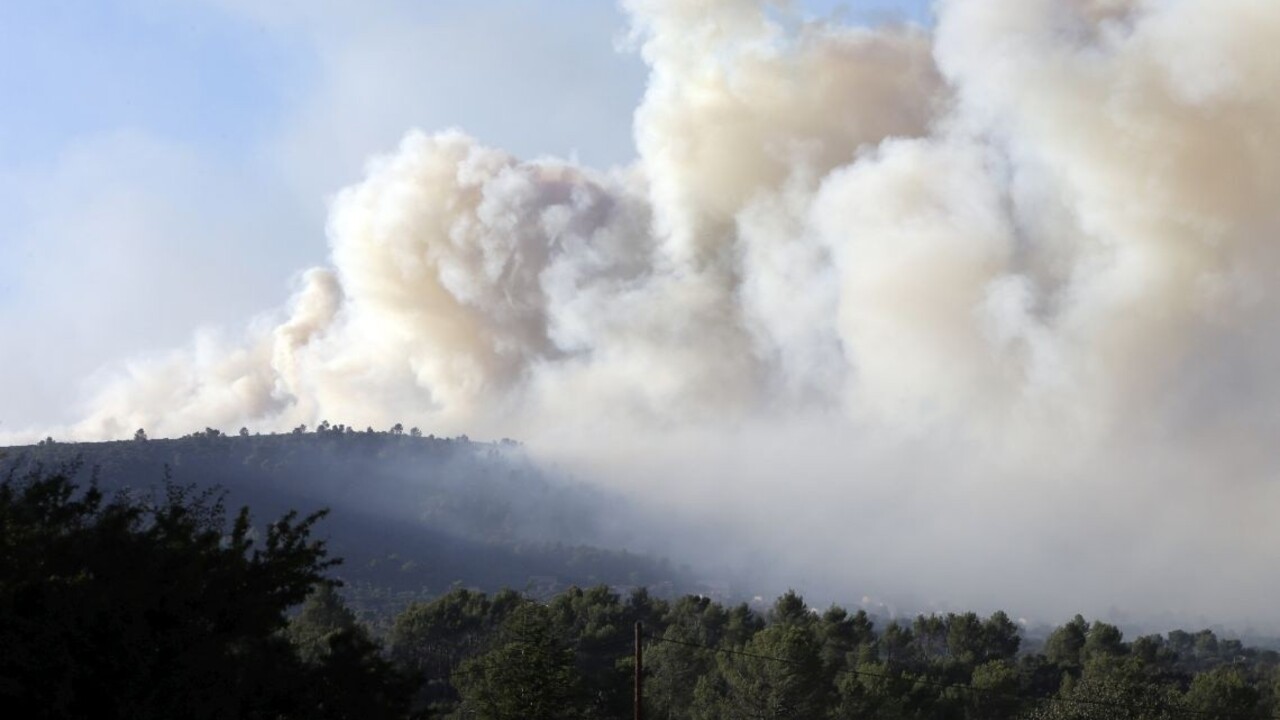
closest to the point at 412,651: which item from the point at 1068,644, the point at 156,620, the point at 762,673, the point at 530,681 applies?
the point at 762,673

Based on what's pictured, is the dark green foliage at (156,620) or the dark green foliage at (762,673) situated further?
the dark green foliage at (762,673)

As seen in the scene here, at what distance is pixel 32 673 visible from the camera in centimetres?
2556

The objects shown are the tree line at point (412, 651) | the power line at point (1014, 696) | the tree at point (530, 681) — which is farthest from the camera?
the power line at point (1014, 696)

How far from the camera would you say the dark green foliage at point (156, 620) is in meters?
26.2

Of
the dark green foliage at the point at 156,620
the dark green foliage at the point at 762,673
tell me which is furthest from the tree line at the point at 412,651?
the dark green foliage at the point at 762,673

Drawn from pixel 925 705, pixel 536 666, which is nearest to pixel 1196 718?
pixel 925 705

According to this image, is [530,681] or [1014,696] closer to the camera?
[530,681]

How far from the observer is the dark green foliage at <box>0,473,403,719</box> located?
2622 cm

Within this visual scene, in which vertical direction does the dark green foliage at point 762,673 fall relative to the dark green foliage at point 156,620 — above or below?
below

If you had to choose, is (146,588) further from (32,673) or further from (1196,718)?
(1196,718)

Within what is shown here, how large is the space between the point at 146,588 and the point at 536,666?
143 ft

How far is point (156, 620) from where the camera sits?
2861 cm

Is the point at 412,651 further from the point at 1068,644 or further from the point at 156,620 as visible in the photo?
the point at 156,620

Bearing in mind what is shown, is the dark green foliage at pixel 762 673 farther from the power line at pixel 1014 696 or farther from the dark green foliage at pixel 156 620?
the dark green foliage at pixel 156 620
